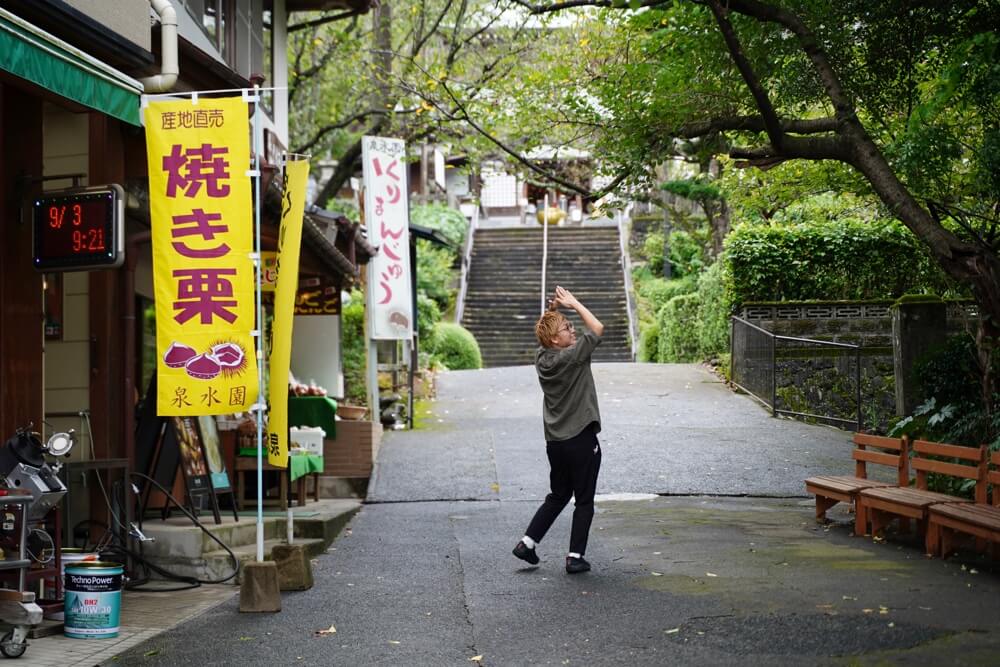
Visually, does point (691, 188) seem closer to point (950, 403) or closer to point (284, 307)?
point (950, 403)

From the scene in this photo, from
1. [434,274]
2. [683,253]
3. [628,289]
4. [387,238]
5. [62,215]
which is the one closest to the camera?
[62,215]

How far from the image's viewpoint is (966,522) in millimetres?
8242

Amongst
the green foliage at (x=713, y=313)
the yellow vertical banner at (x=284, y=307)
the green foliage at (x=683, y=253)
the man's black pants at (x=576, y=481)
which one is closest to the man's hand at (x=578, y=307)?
the man's black pants at (x=576, y=481)

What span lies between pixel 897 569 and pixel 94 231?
6.12m

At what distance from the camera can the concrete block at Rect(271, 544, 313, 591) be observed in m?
8.34

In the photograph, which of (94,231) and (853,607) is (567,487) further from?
(94,231)

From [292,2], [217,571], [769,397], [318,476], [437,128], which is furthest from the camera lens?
[437,128]

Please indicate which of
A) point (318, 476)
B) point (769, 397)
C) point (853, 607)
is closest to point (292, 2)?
point (318, 476)

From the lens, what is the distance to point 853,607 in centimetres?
706

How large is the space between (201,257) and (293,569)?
233 centimetres

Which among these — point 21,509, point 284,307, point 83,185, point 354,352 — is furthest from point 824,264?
point 21,509

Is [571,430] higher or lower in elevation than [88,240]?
lower

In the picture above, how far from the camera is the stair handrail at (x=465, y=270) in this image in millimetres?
34094

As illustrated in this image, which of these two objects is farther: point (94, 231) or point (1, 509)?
point (94, 231)
